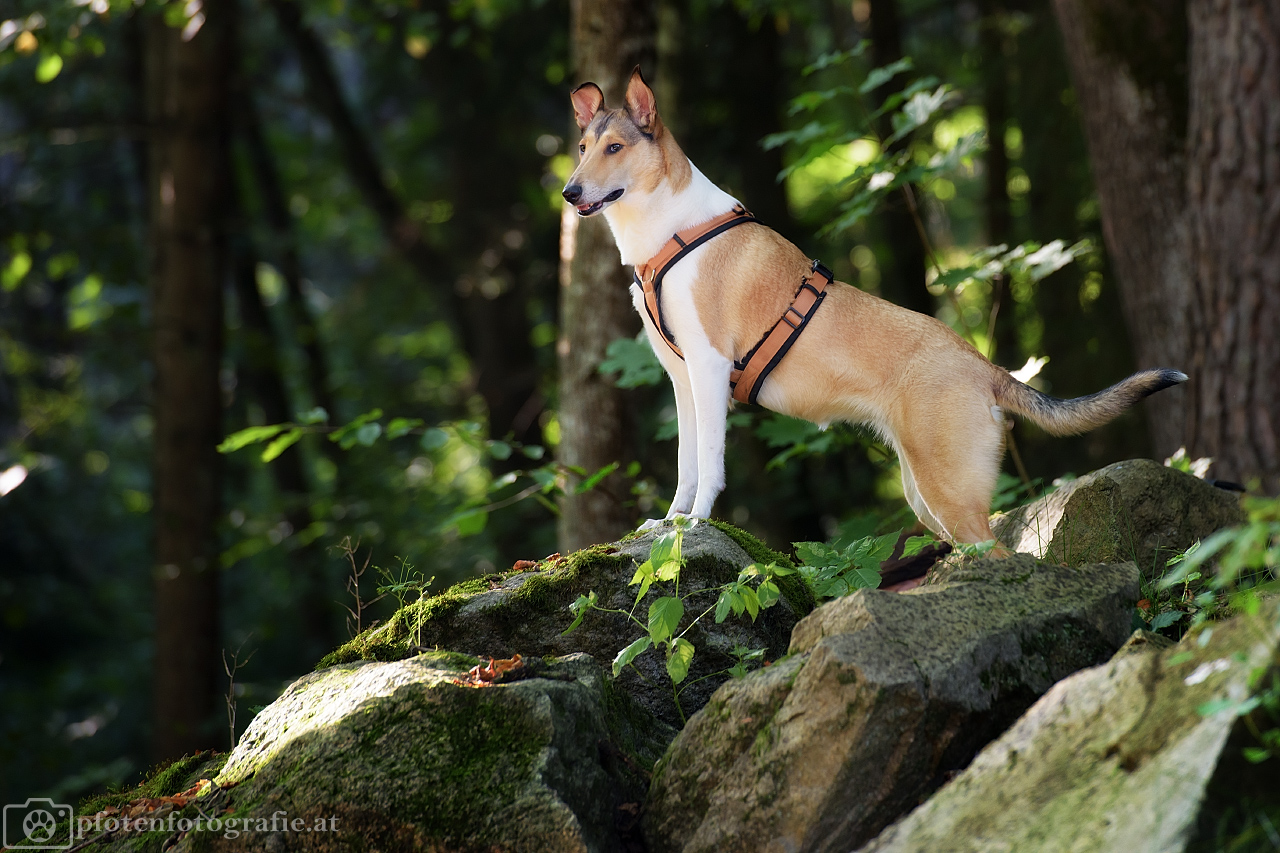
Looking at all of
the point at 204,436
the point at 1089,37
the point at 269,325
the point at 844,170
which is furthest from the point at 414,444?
the point at 1089,37

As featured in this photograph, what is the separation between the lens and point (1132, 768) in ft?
7.33

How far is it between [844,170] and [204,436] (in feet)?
37.2

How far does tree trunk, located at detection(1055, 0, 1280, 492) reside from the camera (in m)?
5.79

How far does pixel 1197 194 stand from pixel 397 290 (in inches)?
485

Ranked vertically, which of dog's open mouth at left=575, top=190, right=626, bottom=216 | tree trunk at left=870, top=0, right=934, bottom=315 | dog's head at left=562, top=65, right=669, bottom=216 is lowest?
tree trunk at left=870, top=0, right=934, bottom=315

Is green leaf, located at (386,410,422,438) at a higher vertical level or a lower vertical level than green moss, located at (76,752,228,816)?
higher

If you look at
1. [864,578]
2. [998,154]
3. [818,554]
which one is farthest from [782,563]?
[998,154]

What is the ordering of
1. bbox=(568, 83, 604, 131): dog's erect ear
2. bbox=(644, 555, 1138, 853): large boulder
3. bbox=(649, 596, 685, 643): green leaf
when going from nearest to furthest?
bbox=(644, 555, 1138, 853): large boulder
bbox=(649, 596, 685, 643): green leaf
bbox=(568, 83, 604, 131): dog's erect ear

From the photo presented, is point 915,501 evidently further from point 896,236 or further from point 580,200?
point 896,236

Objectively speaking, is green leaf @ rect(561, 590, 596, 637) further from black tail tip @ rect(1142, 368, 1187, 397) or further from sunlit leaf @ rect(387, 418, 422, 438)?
black tail tip @ rect(1142, 368, 1187, 397)

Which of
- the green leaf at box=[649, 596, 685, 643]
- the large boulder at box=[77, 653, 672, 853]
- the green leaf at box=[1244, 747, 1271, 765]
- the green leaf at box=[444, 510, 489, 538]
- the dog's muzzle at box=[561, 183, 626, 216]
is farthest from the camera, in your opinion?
the green leaf at box=[444, 510, 489, 538]

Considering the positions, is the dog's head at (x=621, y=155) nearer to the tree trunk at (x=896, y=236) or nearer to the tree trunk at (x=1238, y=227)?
the tree trunk at (x=1238, y=227)

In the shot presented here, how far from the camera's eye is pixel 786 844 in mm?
2625

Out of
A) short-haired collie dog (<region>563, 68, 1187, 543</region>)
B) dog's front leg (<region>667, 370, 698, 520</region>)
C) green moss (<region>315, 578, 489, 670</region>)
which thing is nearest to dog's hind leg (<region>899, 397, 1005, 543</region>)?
short-haired collie dog (<region>563, 68, 1187, 543</region>)
